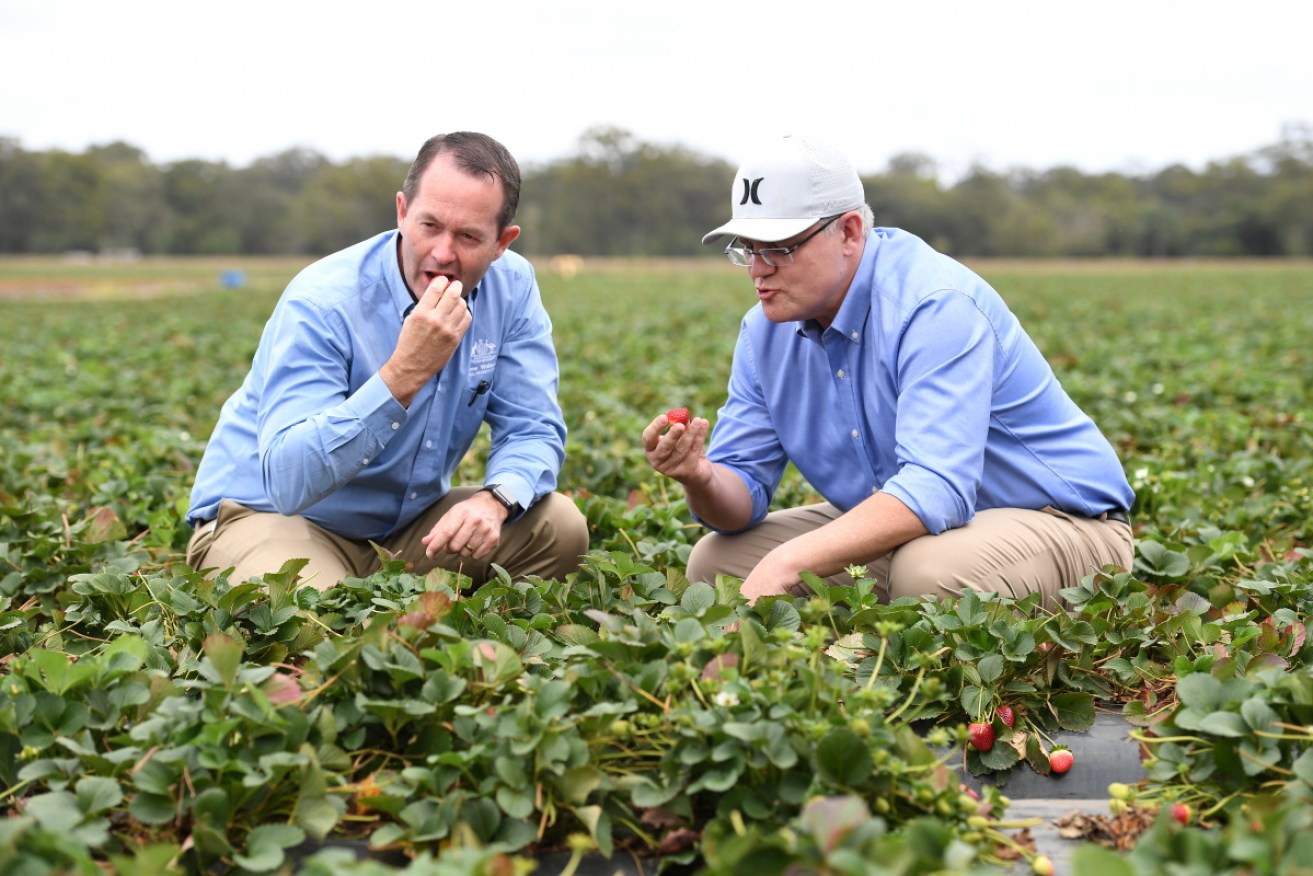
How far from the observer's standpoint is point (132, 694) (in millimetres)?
2203

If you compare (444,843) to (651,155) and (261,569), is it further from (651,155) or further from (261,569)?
(651,155)

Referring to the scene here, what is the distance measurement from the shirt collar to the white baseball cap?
6.2 inches

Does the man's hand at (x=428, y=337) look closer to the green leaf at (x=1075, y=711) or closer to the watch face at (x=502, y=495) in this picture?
the watch face at (x=502, y=495)

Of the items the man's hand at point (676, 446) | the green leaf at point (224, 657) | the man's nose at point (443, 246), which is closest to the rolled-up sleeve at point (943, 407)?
the man's hand at point (676, 446)

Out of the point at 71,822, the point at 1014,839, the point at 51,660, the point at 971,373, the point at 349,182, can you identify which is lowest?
the point at 1014,839

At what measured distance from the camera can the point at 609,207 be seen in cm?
8800

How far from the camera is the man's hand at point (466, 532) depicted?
304cm

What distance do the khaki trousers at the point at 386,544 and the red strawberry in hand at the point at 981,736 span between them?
135 cm

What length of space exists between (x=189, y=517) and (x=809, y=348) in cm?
182

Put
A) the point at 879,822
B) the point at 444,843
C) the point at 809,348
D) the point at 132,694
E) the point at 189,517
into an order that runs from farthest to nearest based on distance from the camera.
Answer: the point at 189,517
the point at 809,348
the point at 132,694
the point at 444,843
the point at 879,822

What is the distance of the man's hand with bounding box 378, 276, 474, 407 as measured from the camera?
2.99 metres

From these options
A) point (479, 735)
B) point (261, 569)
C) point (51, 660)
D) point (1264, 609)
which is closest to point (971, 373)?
point (1264, 609)

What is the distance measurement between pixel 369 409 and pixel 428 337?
9.2 inches

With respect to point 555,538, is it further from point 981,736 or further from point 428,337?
point 981,736
